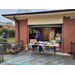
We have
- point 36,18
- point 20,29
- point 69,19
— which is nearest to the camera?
point 69,19

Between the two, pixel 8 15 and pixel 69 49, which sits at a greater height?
pixel 8 15

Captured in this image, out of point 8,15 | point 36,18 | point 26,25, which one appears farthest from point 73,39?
point 8,15

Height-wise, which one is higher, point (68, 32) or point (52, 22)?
point (52, 22)

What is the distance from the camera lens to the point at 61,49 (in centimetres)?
612

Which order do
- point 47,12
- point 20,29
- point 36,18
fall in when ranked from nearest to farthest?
1. point 47,12
2. point 36,18
3. point 20,29

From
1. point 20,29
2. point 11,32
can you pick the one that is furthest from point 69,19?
point 11,32

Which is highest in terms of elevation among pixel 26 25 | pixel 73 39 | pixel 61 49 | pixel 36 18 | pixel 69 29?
pixel 36 18

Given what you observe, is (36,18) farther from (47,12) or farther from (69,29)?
(69,29)

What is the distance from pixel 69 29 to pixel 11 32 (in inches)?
686

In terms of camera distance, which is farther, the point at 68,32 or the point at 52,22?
the point at 52,22

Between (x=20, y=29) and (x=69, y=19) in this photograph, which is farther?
(x=20, y=29)

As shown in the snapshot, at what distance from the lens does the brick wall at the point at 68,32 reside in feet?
18.0

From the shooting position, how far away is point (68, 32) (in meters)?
5.59

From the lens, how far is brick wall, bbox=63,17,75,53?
5.48m
